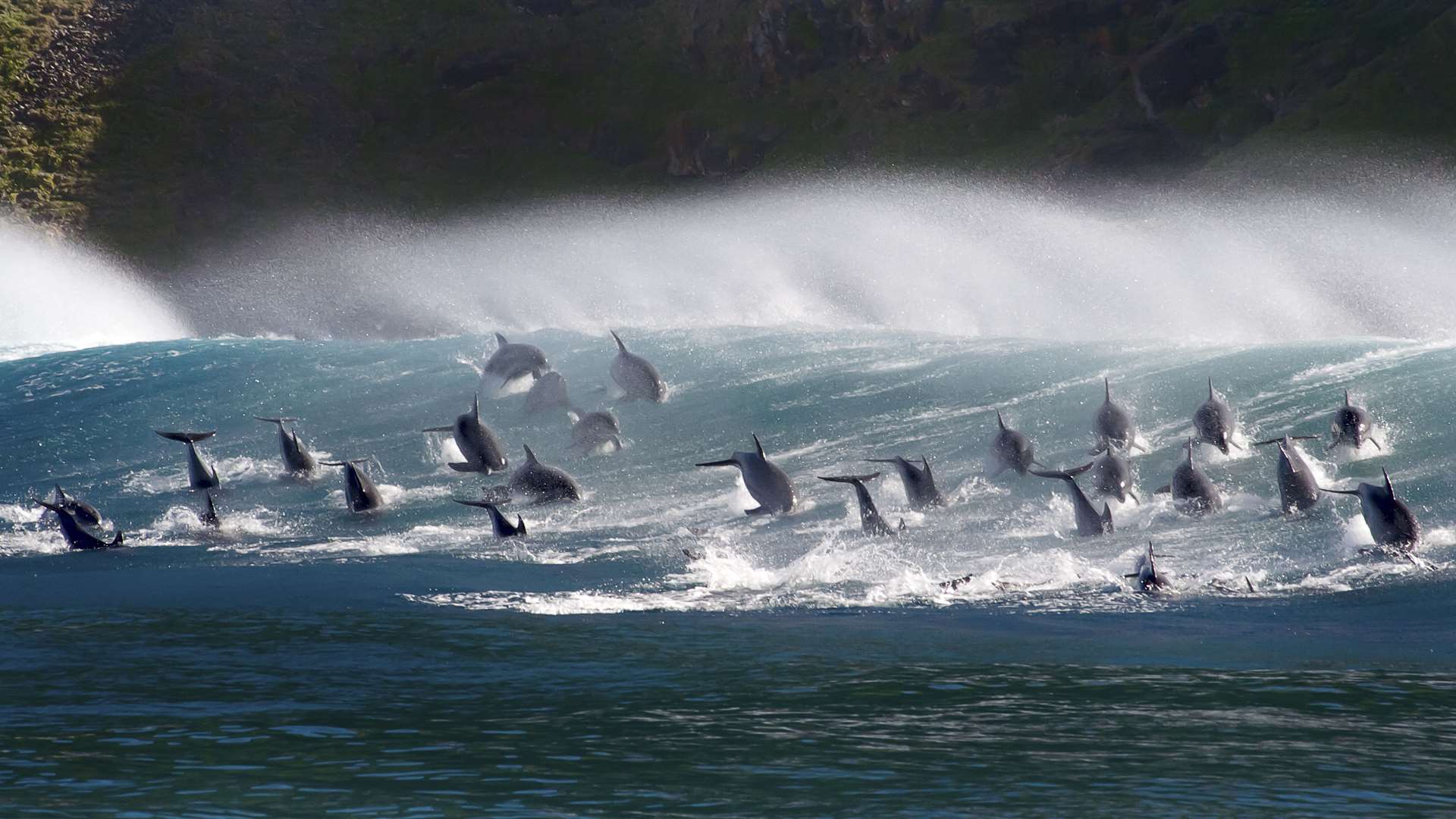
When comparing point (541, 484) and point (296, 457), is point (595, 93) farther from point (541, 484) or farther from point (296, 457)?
point (541, 484)

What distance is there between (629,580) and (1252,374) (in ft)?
44.5

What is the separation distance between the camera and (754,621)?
15938 millimetres

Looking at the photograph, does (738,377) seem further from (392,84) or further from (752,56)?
(392,84)

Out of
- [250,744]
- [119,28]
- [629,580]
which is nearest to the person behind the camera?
[250,744]

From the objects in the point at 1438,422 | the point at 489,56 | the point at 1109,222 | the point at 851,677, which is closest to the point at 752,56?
the point at 489,56

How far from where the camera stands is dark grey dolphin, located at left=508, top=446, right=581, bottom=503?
74.8 feet

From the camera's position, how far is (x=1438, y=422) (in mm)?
23281

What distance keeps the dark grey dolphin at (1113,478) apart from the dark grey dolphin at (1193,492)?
2.10 feet

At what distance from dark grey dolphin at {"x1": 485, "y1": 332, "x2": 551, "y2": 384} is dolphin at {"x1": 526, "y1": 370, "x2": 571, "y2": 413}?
1167 mm

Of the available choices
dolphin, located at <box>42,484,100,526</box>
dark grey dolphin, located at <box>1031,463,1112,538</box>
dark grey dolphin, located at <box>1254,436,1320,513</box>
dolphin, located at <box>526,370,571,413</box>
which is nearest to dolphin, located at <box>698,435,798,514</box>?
dark grey dolphin, located at <box>1031,463,1112,538</box>

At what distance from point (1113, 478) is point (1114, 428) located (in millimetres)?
2432

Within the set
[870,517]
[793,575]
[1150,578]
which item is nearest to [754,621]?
[793,575]

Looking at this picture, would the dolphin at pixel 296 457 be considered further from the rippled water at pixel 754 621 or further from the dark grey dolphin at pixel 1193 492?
the dark grey dolphin at pixel 1193 492

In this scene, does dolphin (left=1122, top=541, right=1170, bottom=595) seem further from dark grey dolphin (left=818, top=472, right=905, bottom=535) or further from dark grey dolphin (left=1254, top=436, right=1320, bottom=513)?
dark grey dolphin (left=818, top=472, right=905, bottom=535)
